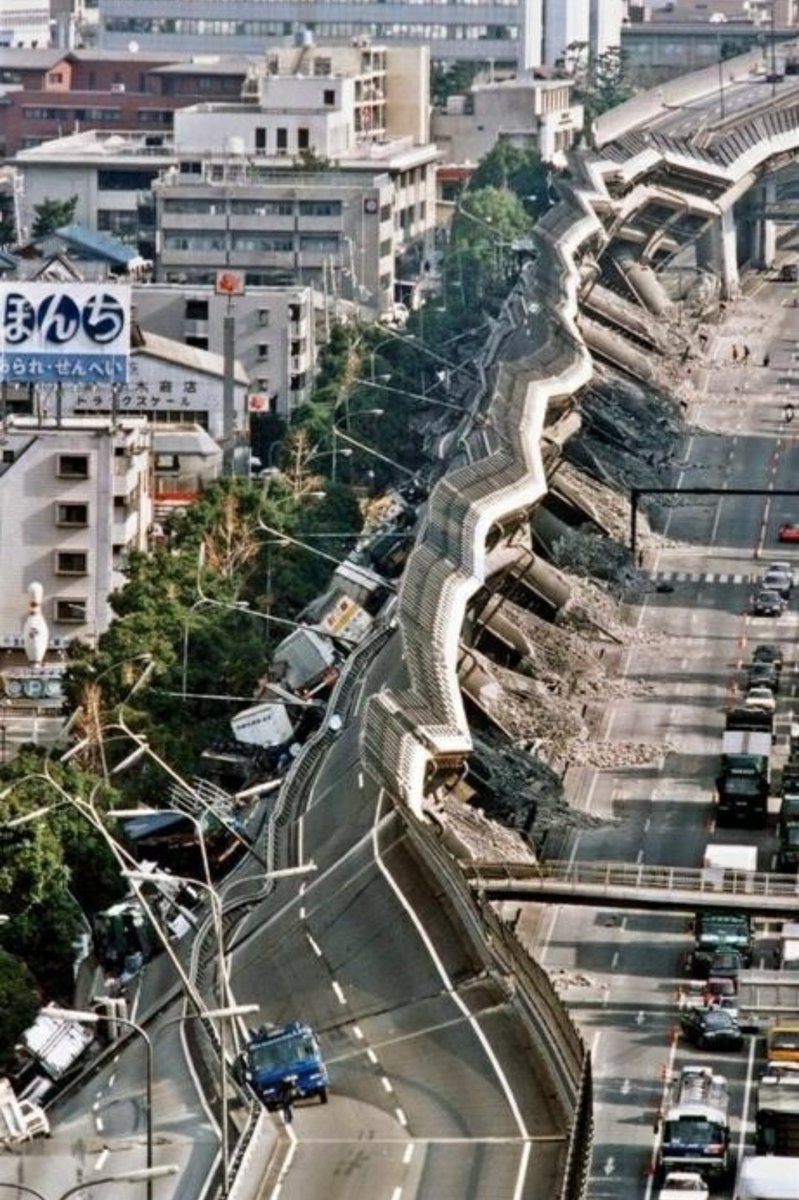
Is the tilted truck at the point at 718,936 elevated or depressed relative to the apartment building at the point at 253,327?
elevated

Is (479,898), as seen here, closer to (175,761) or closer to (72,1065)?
(72,1065)

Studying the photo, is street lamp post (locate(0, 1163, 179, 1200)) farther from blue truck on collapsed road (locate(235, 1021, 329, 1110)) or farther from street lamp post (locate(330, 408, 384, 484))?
street lamp post (locate(330, 408, 384, 484))

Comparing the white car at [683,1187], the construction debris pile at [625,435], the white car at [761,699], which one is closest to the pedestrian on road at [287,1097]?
the white car at [683,1187]

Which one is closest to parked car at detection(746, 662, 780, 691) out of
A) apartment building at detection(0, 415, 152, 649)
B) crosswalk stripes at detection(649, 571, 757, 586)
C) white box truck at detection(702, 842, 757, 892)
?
crosswalk stripes at detection(649, 571, 757, 586)

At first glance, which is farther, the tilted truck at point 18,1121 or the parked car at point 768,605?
the parked car at point 768,605

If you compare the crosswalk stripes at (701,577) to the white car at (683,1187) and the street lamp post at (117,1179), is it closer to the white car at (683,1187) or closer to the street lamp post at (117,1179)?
the white car at (683,1187)
